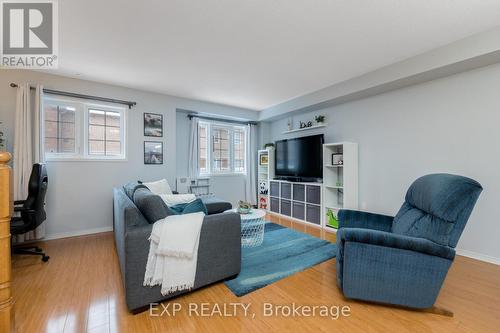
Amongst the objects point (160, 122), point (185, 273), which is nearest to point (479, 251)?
point (185, 273)

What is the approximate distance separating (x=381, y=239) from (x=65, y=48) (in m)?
3.86

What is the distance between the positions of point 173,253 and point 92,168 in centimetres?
287

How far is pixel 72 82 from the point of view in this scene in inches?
137

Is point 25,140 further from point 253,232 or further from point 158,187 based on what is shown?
point 253,232

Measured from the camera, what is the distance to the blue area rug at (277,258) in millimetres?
2164

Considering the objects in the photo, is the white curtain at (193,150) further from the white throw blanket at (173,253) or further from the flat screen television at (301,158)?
the white throw blanket at (173,253)

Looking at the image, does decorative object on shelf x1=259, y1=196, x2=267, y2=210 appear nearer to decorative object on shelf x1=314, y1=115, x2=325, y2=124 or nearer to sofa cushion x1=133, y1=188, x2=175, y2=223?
decorative object on shelf x1=314, y1=115, x2=325, y2=124

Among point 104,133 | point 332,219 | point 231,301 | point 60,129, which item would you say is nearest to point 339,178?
point 332,219

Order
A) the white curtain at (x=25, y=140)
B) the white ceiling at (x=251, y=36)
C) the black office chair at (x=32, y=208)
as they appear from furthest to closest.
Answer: the white curtain at (x=25, y=140) < the black office chair at (x=32, y=208) < the white ceiling at (x=251, y=36)

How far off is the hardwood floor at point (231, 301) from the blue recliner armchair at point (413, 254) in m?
0.16

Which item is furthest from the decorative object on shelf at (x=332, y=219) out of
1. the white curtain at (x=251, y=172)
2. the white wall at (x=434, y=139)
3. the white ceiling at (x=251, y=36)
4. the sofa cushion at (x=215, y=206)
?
the white ceiling at (x=251, y=36)

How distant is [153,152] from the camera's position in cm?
420

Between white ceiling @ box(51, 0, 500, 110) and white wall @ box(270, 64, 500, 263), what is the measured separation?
68cm

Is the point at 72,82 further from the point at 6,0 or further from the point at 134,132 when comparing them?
the point at 6,0
